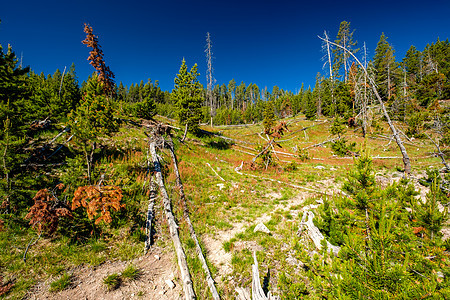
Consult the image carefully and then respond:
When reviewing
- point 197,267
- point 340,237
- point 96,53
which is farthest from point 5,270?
point 96,53

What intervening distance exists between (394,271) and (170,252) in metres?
5.73

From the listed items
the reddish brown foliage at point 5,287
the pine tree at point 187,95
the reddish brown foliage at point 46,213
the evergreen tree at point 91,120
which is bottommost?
the reddish brown foliage at point 5,287

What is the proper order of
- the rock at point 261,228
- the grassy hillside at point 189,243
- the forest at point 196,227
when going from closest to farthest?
the forest at point 196,227 < the grassy hillside at point 189,243 < the rock at point 261,228

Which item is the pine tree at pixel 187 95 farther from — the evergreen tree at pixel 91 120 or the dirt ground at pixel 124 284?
the dirt ground at pixel 124 284

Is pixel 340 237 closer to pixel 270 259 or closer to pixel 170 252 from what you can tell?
pixel 270 259

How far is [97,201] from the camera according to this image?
16.6 ft

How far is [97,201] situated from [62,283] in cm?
202

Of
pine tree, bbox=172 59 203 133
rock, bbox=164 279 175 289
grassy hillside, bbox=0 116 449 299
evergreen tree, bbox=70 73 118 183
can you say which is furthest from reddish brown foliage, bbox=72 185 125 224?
pine tree, bbox=172 59 203 133

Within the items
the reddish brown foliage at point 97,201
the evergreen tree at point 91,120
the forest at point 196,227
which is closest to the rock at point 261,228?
the forest at point 196,227

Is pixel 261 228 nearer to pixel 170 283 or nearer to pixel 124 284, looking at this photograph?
pixel 170 283

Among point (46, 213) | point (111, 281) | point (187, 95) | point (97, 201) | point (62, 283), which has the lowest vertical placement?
point (111, 281)

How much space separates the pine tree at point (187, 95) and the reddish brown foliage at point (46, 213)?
46.4ft

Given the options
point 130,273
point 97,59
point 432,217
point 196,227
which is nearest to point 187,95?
point 97,59

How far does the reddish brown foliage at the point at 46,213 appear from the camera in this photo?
4.87 metres
